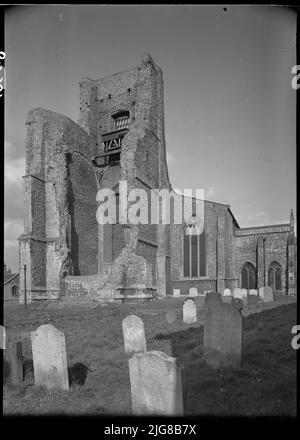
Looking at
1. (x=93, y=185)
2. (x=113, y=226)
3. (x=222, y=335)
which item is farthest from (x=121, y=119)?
(x=222, y=335)

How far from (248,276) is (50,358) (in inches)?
857

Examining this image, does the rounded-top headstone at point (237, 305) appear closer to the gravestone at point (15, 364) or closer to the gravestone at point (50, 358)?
the gravestone at point (50, 358)

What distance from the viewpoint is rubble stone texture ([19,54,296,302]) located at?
19.3m

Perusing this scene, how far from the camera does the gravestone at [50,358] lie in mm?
5344

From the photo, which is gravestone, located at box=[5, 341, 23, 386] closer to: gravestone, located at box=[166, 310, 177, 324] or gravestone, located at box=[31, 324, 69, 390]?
gravestone, located at box=[31, 324, 69, 390]

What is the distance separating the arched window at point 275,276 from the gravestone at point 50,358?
69.9ft

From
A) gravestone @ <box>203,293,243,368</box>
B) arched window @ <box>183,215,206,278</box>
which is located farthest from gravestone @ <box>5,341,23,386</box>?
arched window @ <box>183,215,206,278</box>

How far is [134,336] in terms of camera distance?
7121 mm

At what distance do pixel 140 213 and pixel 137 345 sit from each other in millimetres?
13697

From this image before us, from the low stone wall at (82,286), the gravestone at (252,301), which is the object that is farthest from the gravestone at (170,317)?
the low stone wall at (82,286)

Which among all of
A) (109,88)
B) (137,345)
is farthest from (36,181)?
(137,345)

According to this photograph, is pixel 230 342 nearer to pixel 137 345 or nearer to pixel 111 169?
pixel 137 345

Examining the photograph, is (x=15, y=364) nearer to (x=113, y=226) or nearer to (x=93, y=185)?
(x=113, y=226)

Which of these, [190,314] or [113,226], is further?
[113,226]
